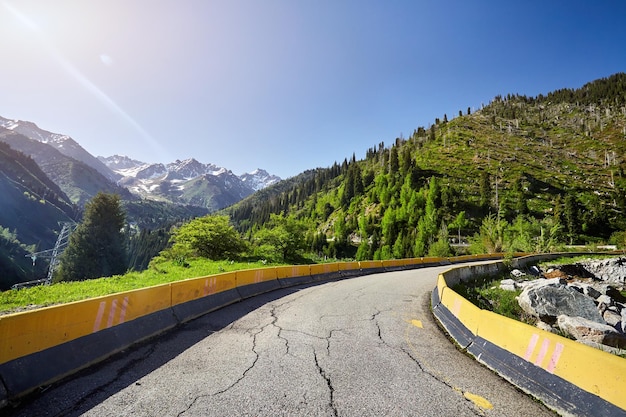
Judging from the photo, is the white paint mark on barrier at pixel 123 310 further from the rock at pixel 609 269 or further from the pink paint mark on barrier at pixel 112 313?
the rock at pixel 609 269

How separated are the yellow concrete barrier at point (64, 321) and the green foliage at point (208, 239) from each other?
63.3ft

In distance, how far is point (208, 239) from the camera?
24.9m

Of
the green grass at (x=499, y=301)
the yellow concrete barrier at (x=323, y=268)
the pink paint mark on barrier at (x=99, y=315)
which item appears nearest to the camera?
the pink paint mark on barrier at (x=99, y=315)

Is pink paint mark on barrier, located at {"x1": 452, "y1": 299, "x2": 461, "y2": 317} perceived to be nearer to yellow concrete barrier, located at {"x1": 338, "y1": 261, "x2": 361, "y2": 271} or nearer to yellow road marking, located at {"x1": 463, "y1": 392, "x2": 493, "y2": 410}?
yellow road marking, located at {"x1": 463, "y1": 392, "x2": 493, "y2": 410}

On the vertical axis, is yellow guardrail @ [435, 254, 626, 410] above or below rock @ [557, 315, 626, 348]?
above

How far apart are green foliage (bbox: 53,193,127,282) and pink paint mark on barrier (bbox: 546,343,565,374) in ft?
142

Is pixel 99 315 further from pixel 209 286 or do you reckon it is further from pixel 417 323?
pixel 417 323

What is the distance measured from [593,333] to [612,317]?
5557mm

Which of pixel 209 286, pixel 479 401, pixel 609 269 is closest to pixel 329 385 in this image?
pixel 479 401

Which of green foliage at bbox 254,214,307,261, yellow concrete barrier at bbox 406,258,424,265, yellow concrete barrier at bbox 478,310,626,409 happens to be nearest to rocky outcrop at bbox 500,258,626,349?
yellow concrete barrier at bbox 478,310,626,409

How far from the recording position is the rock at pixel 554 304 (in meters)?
9.53

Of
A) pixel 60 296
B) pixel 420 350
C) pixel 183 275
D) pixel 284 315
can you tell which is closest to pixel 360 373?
pixel 420 350

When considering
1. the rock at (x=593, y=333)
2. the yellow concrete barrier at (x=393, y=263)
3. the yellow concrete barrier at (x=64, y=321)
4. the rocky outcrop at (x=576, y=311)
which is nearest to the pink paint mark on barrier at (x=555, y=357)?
the rocky outcrop at (x=576, y=311)

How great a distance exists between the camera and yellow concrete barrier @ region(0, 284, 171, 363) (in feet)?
11.7
